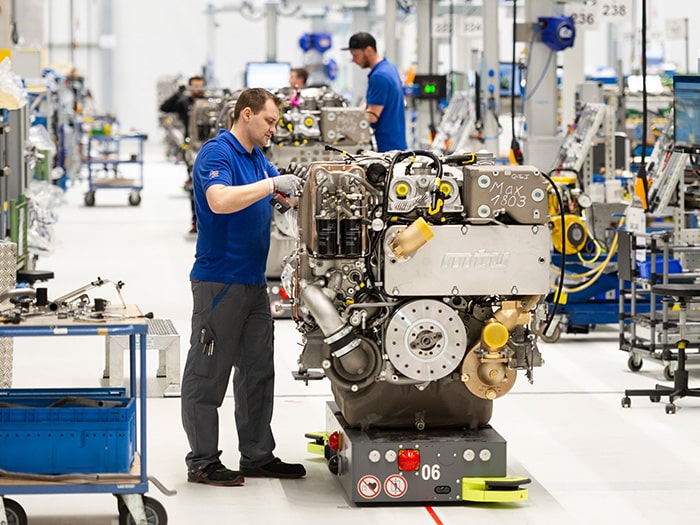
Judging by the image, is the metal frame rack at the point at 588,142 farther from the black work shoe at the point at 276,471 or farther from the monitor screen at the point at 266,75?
the black work shoe at the point at 276,471

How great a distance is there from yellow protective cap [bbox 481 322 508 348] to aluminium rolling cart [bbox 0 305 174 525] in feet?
4.29

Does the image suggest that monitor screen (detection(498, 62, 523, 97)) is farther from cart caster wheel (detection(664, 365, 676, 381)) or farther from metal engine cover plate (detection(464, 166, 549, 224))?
metal engine cover plate (detection(464, 166, 549, 224))

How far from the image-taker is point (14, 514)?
4.43m

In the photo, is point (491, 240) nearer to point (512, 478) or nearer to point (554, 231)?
point (512, 478)

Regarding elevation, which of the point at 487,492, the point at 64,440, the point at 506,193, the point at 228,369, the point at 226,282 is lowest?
the point at 487,492

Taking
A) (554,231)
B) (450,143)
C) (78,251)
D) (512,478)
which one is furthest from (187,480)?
(450,143)

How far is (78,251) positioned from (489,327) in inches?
372

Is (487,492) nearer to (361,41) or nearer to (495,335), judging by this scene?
(495,335)

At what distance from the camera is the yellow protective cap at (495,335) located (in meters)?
4.87

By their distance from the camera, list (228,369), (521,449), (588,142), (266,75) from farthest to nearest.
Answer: (266,75)
(588,142)
(521,449)
(228,369)

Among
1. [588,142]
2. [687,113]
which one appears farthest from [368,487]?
[588,142]

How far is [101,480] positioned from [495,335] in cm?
155

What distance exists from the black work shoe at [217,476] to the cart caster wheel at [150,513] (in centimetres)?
78

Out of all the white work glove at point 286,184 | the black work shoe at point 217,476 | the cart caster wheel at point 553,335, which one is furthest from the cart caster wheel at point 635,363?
the white work glove at point 286,184
